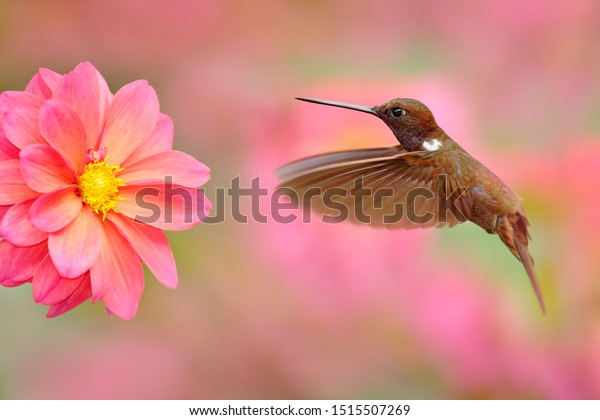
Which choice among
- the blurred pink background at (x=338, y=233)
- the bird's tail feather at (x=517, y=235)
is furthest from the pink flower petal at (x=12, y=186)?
the bird's tail feather at (x=517, y=235)

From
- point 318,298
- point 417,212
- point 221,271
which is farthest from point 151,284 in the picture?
point 417,212

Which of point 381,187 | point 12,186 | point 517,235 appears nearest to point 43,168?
point 12,186

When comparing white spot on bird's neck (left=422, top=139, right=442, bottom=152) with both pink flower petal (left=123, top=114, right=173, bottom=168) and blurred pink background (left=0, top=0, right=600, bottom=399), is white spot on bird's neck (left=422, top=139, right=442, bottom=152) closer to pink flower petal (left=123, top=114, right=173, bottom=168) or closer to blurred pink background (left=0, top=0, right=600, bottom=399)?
blurred pink background (left=0, top=0, right=600, bottom=399)

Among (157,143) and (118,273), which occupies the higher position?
(157,143)

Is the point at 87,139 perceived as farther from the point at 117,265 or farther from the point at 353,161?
the point at 353,161

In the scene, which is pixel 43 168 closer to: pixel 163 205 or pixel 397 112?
pixel 163 205

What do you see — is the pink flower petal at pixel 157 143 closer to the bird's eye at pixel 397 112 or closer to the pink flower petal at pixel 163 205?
the pink flower petal at pixel 163 205
